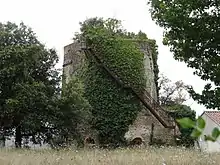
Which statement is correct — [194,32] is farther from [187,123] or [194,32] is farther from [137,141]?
[137,141]

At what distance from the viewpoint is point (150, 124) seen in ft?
115

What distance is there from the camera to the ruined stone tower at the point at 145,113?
Answer: 34688 mm

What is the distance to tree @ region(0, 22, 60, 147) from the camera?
28306 mm

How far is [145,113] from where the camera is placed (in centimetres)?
3491

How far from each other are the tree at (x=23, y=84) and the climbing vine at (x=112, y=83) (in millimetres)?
3633

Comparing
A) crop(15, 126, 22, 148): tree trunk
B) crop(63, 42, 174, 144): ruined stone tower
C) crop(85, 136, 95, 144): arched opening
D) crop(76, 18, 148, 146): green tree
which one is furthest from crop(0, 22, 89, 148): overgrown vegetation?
crop(63, 42, 174, 144): ruined stone tower

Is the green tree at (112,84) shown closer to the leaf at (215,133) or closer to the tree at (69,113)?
the tree at (69,113)

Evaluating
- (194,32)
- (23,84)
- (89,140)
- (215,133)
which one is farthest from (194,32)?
(89,140)

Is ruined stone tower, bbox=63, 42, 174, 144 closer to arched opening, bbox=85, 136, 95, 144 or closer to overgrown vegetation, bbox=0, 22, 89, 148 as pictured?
arched opening, bbox=85, 136, 95, 144

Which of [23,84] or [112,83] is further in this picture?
[112,83]

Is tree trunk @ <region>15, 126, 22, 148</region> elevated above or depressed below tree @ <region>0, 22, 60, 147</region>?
below

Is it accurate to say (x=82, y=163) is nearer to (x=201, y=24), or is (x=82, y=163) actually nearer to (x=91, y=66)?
(x=201, y=24)

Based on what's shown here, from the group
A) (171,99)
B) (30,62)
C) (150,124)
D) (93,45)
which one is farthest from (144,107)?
(171,99)

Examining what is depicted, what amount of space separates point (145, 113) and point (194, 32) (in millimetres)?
23755
